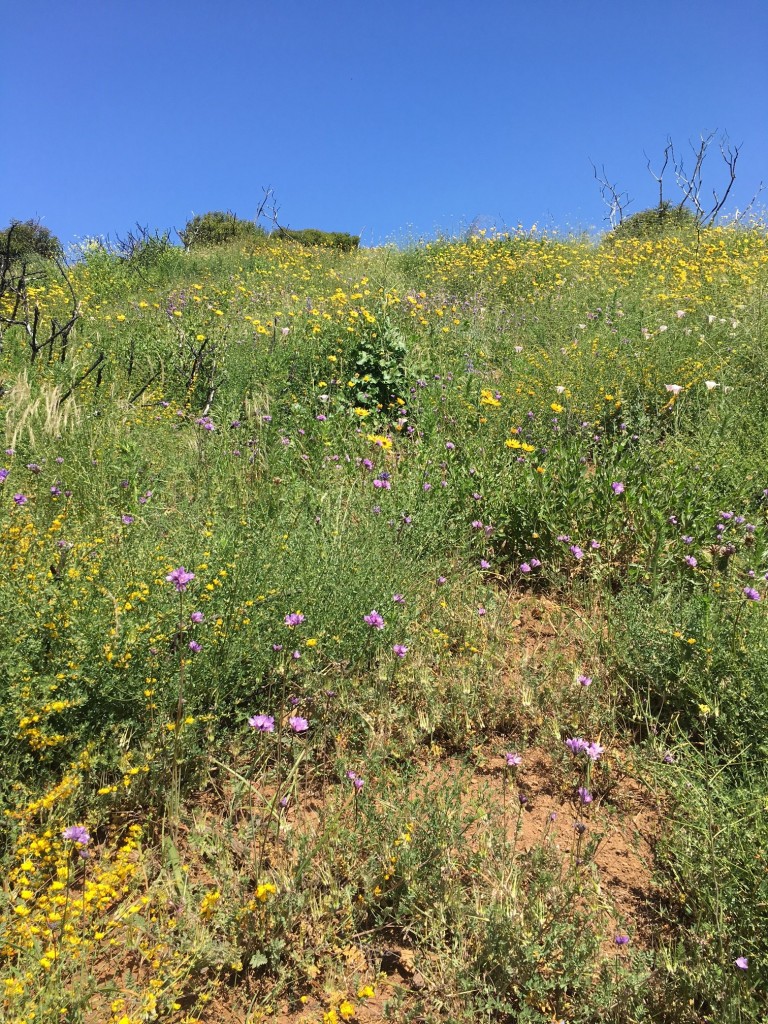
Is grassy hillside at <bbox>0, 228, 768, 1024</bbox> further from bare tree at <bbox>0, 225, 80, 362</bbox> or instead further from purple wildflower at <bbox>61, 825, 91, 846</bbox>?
bare tree at <bbox>0, 225, 80, 362</bbox>

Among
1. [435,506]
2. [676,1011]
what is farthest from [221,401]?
[676,1011]

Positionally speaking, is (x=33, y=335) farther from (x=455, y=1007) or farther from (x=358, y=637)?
(x=455, y=1007)

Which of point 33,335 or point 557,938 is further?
point 33,335

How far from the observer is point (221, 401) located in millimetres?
5324

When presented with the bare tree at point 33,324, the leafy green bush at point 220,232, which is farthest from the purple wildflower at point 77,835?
the leafy green bush at point 220,232

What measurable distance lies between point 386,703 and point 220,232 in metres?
15.8

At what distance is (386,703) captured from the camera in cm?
269

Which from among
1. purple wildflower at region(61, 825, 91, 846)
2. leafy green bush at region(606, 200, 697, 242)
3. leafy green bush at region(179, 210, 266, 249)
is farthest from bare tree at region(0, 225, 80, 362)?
leafy green bush at region(606, 200, 697, 242)

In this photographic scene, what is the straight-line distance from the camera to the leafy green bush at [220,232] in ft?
45.9

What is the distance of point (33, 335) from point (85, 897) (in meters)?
4.78

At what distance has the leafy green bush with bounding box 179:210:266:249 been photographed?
45.9 feet

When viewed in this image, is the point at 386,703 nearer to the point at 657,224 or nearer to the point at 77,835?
the point at 77,835

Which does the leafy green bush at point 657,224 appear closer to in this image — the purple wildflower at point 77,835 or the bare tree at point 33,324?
the bare tree at point 33,324

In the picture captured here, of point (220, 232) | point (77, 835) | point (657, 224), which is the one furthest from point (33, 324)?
point (657, 224)
